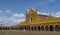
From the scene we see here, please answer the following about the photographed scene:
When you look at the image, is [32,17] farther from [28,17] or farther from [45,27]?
[45,27]

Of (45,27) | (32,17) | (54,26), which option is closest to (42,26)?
(45,27)

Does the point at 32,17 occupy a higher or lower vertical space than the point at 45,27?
higher

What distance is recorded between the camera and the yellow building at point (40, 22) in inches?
1523

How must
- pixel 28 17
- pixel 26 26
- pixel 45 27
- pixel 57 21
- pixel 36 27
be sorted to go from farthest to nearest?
1. pixel 28 17
2. pixel 26 26
3. pixel 36 27
4. pixel 45 27
5. pixel 57 21

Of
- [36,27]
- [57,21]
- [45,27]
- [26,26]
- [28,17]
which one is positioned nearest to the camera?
[57,21]

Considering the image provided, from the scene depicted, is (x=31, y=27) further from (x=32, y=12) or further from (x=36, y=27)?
(x=32, y=12)

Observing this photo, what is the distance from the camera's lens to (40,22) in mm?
43906

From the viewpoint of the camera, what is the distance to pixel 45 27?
136ft

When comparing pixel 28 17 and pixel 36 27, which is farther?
pixel 28 17

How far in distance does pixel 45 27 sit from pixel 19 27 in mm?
12922

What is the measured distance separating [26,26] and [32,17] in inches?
151

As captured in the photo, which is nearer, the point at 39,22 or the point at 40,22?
the point at 40,22

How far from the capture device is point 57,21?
37656 millimetres

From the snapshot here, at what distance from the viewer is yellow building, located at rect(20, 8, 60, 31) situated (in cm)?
3869
